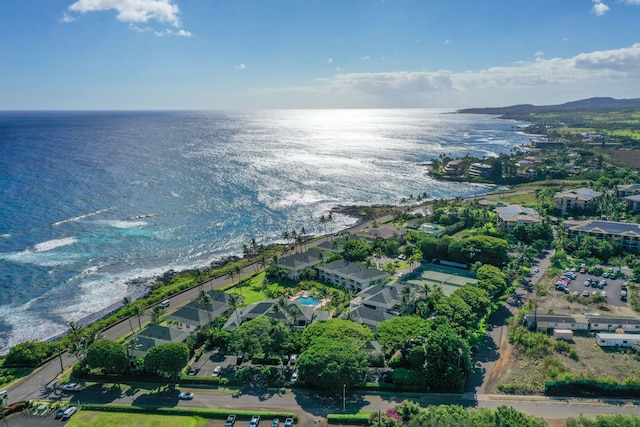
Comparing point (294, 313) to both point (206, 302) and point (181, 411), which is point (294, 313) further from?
point (181, 411)

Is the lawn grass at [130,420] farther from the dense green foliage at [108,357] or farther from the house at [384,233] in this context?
the house at [384,233]

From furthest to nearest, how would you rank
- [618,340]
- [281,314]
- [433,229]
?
[433,229] → [281,314] → [618,340]

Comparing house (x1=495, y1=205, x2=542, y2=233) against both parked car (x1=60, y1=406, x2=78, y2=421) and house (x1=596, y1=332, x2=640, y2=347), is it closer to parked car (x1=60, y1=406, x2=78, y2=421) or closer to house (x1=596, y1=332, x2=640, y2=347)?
house (x1=596, y1=332, x2=640, y2=347)

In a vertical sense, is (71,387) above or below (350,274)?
below

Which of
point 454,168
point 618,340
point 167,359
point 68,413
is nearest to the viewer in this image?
point 68,413

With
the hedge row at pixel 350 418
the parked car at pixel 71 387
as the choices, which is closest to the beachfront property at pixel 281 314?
the hedge row at pixel 350 418

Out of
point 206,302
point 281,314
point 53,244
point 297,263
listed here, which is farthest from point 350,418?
point 53,244
